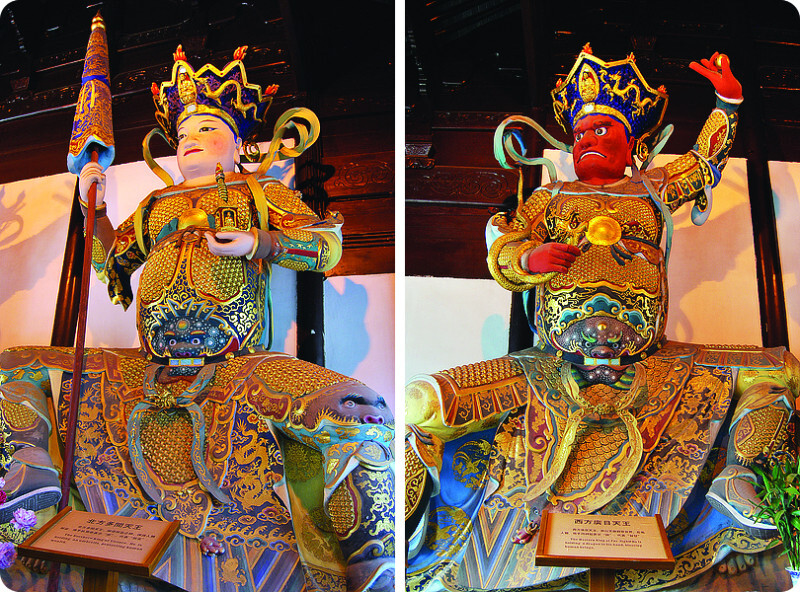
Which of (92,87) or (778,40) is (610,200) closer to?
(778,40)

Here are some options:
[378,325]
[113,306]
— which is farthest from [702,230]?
[113,306]

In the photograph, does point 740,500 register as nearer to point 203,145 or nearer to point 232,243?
point 232,243

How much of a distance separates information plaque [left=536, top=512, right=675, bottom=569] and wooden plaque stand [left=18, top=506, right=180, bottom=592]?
0.98m

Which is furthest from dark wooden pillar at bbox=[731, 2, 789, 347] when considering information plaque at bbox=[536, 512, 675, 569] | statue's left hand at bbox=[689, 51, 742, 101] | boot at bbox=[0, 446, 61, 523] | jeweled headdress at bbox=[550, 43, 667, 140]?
boot at bbox=[0, 446, 61, 523]

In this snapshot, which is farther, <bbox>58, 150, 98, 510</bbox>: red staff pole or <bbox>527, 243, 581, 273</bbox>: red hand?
<bbox>527, 243, 581, 273</bbox>: red hand

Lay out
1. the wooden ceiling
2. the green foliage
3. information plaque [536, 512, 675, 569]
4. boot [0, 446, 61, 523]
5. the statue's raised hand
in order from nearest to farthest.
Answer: information plaque [536, 512, 675, 569]
the green foliage
boot [0, 446, 61, 523]
the statue's raised hand
the wooden ceiling

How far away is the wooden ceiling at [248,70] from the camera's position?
2.91 metres

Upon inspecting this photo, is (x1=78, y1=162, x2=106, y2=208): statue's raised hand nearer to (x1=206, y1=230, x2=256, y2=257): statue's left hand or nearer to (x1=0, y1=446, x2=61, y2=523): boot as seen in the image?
(x1=206, y1=230, x2=256, y2=257): statue's left hand

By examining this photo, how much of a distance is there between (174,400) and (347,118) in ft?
3.73

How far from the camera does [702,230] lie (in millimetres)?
3131

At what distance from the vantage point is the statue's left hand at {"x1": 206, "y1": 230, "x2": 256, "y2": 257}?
2.61 meters

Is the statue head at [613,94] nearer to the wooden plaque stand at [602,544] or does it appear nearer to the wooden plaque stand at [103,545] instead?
the wooden plaque stand at [602,544]

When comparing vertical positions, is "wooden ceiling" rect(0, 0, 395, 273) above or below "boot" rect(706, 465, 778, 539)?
above

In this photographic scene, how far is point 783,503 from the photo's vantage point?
2.35 metres
